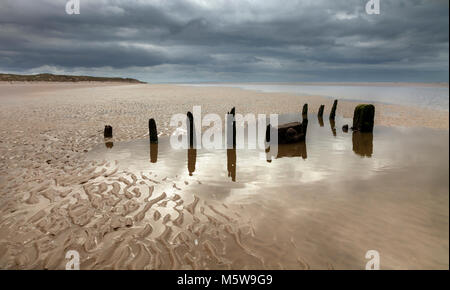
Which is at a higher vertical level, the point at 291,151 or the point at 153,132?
the point at 153,132

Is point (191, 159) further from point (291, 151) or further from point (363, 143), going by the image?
point (363, 143)

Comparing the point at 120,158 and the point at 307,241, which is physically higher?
the point at 120,158

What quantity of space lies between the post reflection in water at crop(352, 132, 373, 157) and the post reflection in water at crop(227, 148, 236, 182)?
5937mm

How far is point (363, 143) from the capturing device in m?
13.5

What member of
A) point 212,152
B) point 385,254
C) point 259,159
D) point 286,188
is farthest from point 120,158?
point 385,254

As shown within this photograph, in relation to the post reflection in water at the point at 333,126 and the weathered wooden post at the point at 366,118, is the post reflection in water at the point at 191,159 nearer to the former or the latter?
the post reflection in water at the point at 333,126

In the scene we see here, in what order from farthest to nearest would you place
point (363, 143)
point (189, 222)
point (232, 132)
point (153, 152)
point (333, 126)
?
1. point (333, 126)
2. point (232, 132)
3. point (363, 143)
4. point (153, 152)
5. point (189, 222)

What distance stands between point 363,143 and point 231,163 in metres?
8.16

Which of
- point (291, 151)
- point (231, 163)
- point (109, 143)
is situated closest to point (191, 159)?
point (231, 163)

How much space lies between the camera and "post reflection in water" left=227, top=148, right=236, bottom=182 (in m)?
8.80

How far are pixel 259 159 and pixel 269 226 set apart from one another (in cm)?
516

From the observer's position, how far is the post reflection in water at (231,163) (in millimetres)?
8805

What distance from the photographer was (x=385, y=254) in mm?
4535
